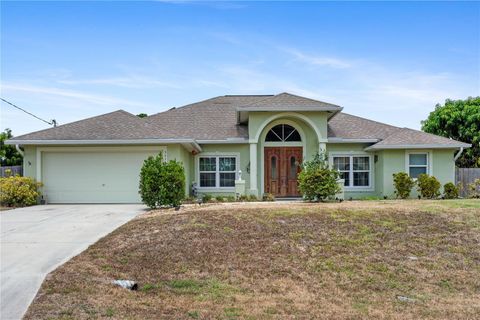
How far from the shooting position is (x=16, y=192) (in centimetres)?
1834

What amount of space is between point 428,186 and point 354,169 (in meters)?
3.55

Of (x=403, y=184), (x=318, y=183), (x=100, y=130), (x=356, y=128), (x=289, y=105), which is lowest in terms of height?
(x=403, y=184)

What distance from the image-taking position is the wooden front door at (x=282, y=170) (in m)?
21.9

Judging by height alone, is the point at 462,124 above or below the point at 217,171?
above

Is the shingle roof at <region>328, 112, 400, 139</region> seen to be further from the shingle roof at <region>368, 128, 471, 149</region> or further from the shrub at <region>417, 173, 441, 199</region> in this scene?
the shrub at <region>417, 173, 441, 199</region>

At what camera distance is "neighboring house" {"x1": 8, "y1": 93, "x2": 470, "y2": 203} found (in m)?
19.4

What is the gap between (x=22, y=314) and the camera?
661 centimetres

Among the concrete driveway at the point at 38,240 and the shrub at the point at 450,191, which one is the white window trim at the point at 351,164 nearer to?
the shrub at the point at 450,191

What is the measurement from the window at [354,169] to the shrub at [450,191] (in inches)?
137

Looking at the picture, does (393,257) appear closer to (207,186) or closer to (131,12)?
(131,12)

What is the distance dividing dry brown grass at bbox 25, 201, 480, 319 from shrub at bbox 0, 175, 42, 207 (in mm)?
7676

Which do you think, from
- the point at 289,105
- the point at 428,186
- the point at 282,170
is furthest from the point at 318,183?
the point at 428,186

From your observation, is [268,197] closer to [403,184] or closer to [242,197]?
[242,197]

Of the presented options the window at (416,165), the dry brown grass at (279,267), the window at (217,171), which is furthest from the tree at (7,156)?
the window at (416,165)
